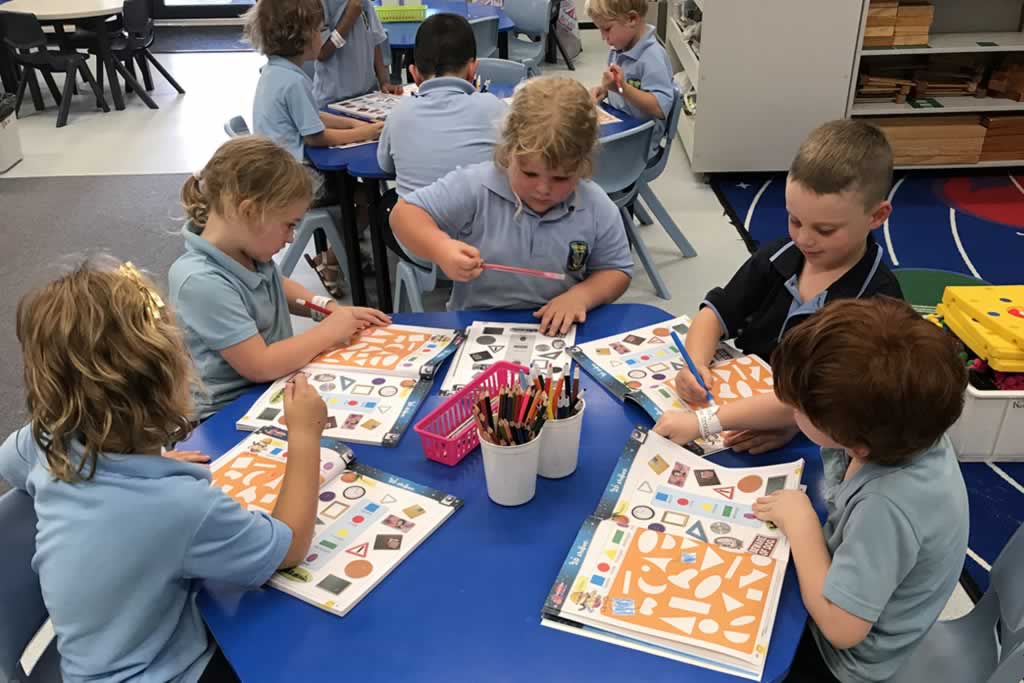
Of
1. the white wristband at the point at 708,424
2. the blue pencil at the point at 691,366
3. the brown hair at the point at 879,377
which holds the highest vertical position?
the brown hair at the point at 879,377

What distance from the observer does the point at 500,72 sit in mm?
3945

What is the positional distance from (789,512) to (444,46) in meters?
2.11

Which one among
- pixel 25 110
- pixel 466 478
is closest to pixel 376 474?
pixel 466 478

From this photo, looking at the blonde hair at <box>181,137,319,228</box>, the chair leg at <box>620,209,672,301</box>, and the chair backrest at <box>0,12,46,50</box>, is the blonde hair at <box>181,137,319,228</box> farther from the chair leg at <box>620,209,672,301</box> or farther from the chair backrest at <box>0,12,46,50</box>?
the chair backrest at <box>0,12,46,50</box>

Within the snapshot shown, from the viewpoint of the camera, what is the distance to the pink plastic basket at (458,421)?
1387 mm

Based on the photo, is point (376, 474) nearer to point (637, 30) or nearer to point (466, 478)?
point (466, 478)

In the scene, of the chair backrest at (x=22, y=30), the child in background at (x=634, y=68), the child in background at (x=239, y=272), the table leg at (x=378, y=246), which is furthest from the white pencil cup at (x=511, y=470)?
the chair backrest at (x=22, y=30)

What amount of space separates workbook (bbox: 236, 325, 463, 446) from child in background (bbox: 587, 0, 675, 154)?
2.01 m

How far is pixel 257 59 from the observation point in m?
7.27

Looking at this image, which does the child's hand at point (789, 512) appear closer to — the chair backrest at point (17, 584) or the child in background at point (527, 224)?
the child in background at point (527, 224)

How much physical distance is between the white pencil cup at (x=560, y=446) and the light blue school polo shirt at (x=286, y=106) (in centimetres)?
209

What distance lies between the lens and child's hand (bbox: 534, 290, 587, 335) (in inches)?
70.1

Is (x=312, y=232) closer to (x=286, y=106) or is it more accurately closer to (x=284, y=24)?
(x=286, y=106)

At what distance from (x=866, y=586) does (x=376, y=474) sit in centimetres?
73
